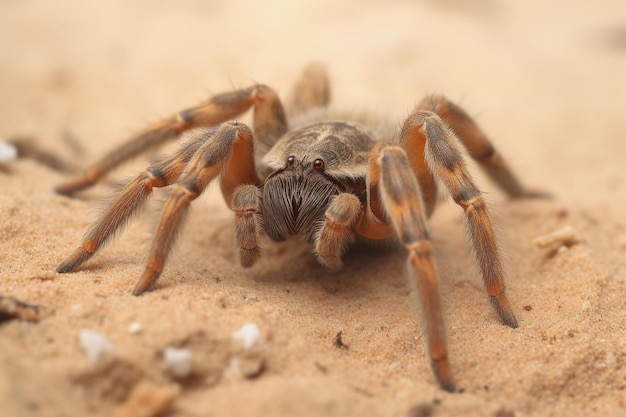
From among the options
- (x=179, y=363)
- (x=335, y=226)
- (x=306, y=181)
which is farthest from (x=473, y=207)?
(x=179, y=363)

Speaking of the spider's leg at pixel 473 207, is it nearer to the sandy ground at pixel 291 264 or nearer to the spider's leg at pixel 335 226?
the sandy ground at pixel 291 264

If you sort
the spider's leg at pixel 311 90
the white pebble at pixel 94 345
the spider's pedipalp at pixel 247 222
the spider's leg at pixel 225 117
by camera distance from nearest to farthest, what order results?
1. the white pebble at pixel 94 345
2. the spider's pedipalp at pixel 247 222
3. the spider's leg at pixel 225 117
4. the spider's leg at pixel 311 90

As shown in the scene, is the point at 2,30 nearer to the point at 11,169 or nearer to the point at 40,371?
the point at 11,169

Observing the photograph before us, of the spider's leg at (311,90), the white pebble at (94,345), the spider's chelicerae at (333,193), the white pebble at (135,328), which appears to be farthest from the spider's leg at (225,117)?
the white pebble at (94,345)

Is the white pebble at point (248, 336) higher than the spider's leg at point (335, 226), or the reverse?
the spider's leg at point (335, 226)

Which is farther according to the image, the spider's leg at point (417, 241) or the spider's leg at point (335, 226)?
the spider's leg at point (335, 226)

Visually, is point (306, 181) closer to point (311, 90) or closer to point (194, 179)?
point (194, 179)
